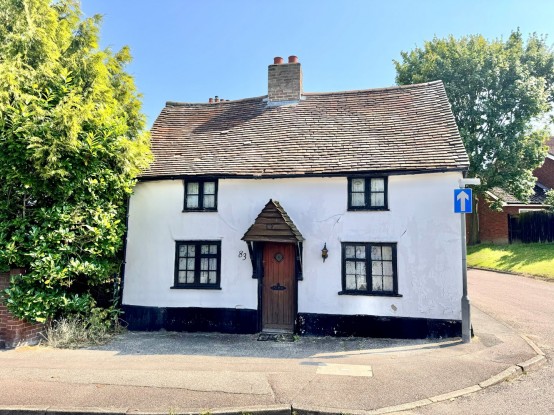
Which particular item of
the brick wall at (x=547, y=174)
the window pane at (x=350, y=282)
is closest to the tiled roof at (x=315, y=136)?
the window pane at (x=350, y=282)

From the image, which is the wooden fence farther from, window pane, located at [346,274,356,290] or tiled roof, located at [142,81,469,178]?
window pane, located at [346,274,356,290]

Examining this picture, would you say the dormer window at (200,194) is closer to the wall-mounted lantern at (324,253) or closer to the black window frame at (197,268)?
the black window frame at (197,268)

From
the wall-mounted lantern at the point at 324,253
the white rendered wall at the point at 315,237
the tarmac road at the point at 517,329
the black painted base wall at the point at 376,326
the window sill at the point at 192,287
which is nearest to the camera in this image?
the tarmac road at the point at 517,329

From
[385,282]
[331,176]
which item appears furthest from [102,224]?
[385,282]

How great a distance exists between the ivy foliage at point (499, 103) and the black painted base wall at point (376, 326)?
57.3 ft

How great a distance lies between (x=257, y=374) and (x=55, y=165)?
6.93 metres

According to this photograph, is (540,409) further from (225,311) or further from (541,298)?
(541,298)

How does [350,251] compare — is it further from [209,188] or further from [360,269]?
[209,188]

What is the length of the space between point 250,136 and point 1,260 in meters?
7.96

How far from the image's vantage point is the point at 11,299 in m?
8.77

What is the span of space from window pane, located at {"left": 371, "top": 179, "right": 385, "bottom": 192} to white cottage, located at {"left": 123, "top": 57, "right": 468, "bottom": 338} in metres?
0.04

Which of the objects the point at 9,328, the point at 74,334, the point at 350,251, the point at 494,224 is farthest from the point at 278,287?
the point at 494,224

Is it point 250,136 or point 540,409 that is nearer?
point 540,409

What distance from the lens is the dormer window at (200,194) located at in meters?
11.2
